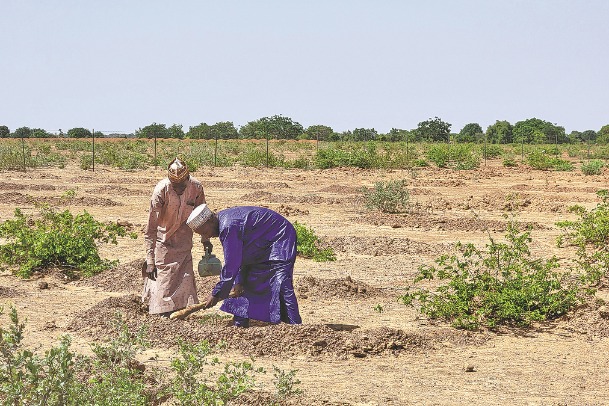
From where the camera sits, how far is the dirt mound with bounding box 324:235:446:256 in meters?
12.1

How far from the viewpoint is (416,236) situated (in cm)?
1383

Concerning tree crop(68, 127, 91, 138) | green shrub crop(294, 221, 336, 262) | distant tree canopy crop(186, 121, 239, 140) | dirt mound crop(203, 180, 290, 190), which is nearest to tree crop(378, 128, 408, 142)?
distant tree canopy crop(186, 121, 239, 140)

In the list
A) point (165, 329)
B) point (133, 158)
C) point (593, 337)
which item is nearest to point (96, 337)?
point (165, 329)

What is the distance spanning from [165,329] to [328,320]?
1.78 metres

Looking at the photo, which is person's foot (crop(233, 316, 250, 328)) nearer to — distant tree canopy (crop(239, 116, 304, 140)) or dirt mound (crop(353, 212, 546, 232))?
dirt mound (crop(353, 212, 546, 232))

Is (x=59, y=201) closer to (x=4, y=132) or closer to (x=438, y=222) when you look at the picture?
(x=438, y=222)

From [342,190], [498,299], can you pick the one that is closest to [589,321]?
[498,299]

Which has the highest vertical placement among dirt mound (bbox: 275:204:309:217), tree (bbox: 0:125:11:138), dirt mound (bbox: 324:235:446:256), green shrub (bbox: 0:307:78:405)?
tree (bbox: 0:125:11:138)

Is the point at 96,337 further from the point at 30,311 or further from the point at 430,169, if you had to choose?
the point at 430,169

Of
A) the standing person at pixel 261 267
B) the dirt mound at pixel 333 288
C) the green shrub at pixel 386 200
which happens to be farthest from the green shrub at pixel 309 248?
the green shrub at pixel 386 200

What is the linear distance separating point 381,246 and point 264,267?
5.51 m

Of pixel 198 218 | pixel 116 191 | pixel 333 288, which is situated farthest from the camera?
pixel 116 191

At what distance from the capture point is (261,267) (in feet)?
23.2

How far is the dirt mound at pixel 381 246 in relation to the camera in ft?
39.6
